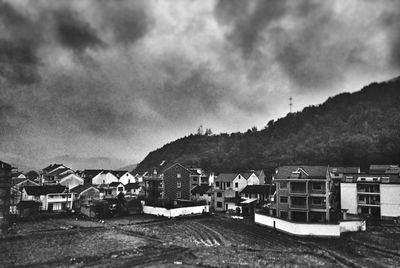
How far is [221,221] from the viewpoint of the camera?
1858 inches

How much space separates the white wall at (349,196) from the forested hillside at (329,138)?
3572 centimetres

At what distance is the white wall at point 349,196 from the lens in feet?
175

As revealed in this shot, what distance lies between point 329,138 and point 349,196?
59017 millimetres

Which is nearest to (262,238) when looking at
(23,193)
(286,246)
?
(286,246)

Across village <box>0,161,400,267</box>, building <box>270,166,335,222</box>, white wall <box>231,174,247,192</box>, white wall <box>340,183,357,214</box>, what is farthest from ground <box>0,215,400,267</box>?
white wall <box>231,174,247,192</box>

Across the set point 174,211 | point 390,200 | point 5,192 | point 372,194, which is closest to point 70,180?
point 174,211

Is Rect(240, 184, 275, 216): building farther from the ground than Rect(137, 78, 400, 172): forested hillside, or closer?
closer

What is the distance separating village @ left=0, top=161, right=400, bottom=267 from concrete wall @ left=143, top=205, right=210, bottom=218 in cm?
16

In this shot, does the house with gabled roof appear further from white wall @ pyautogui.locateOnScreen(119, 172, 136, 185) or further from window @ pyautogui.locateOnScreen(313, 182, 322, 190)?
window @ pyautogui.locateOnScreen(313, 182, 322, 190)

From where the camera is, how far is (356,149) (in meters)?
90.2

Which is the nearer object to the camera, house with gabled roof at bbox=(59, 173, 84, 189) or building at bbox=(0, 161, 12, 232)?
building at bbox=(0, 161, 12, 232)

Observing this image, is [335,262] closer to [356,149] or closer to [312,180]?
[312,180]

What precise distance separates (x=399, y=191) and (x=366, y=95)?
91488 mm

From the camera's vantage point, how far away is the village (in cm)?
2791
